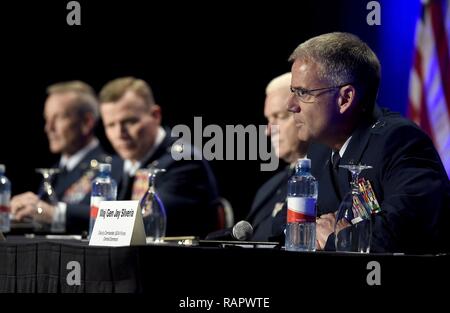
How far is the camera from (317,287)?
2.17 metres

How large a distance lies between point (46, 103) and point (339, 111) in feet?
12.5

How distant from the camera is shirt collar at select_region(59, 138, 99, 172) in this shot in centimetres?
615

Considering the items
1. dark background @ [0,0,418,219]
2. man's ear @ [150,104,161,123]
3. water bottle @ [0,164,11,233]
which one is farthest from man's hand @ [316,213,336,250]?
man's ear @ [150,104,161,123]

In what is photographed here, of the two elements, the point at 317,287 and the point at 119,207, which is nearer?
the point at 317,287

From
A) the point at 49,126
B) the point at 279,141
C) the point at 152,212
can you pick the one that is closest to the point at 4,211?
the point at 152,212

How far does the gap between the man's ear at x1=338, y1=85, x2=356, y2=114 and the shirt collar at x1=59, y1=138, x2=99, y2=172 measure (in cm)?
348

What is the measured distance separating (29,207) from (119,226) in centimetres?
168

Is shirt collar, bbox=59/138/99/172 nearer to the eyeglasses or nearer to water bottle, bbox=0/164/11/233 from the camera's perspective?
water bottle, bbox=0/164/11/233

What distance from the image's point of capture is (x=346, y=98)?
290 cm

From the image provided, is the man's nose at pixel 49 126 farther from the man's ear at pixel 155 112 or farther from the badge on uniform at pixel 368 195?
the badge on uniform at pixel 368 195

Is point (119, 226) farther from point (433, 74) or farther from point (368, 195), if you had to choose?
point (433, 74)

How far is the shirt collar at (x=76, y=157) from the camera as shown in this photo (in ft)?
20.2
